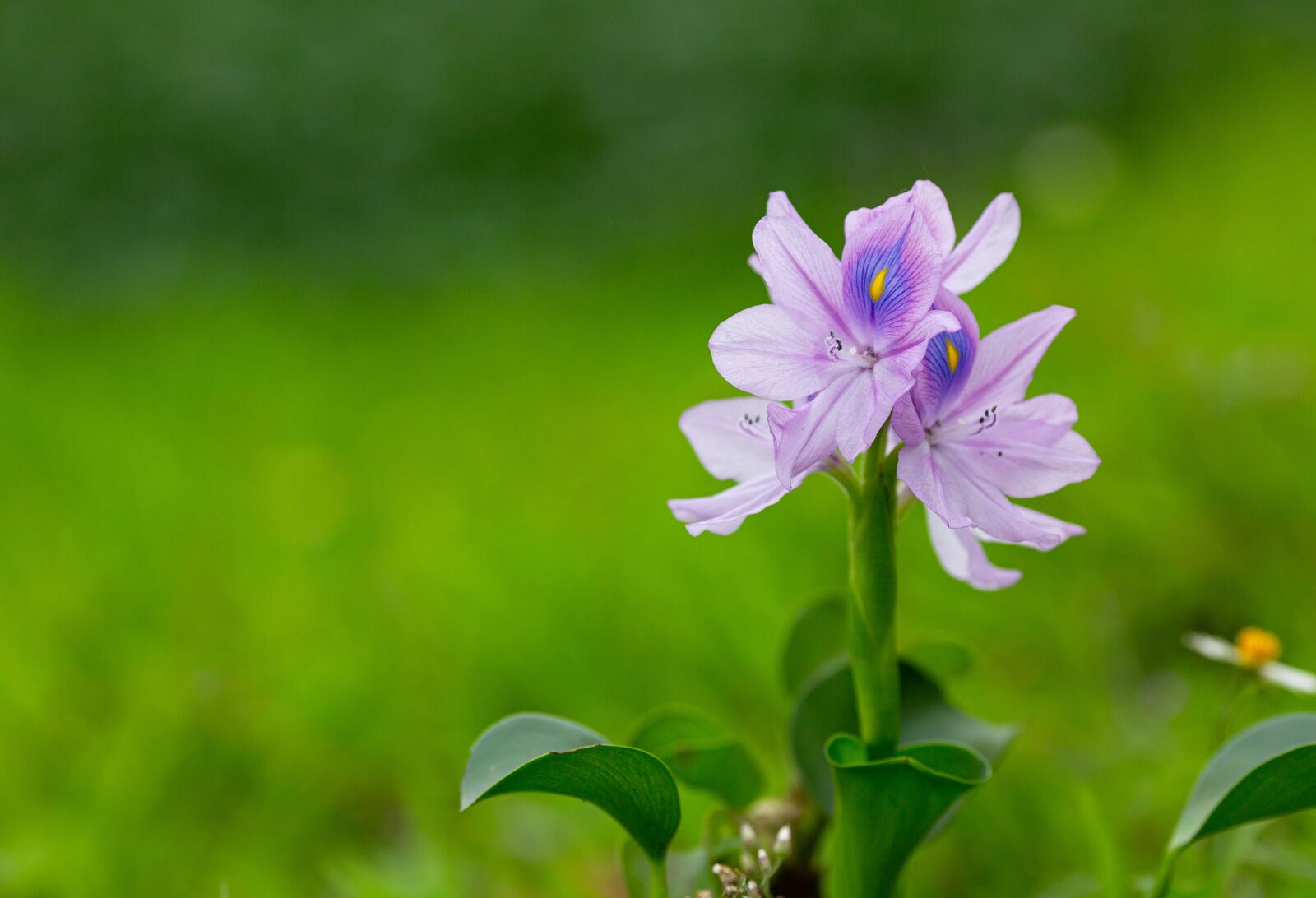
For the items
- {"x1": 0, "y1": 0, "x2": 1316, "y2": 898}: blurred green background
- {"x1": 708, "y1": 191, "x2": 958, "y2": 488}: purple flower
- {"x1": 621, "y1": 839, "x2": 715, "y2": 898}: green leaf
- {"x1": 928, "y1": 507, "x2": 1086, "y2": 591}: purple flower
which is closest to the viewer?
{"x1": 708, "y1": 191, "x2": 958, "y2": 488}: purple flower

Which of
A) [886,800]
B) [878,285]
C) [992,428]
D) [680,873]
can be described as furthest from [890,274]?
[680,873]

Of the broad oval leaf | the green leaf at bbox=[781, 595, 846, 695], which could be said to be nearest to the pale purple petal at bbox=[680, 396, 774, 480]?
the green leaf at bbox=[781, 595, 846, 695]

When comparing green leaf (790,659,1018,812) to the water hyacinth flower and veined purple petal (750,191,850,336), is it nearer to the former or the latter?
the water hyacinth flower

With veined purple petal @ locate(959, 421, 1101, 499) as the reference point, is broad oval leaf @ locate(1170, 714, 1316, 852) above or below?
below

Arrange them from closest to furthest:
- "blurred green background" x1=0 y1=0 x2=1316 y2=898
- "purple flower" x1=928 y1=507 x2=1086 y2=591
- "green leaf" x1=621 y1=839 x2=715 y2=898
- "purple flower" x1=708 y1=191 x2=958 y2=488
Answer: "purple flower" x1=708 y1=191 x2=958 y2=488
"purple flower" x1=928 y1=507 x2=1086 y2=591
"green leaf" x1=621 y1=839 x2=715 y2=898
"blurred green background" x1=0 y1=0 x2=1316 y2=898

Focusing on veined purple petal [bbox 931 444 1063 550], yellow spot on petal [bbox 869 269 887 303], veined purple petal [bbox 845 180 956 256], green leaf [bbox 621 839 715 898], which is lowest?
green leaf [bbox 621 839 715 898]

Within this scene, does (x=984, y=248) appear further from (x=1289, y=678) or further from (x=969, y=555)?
(x=1289, y=678)
